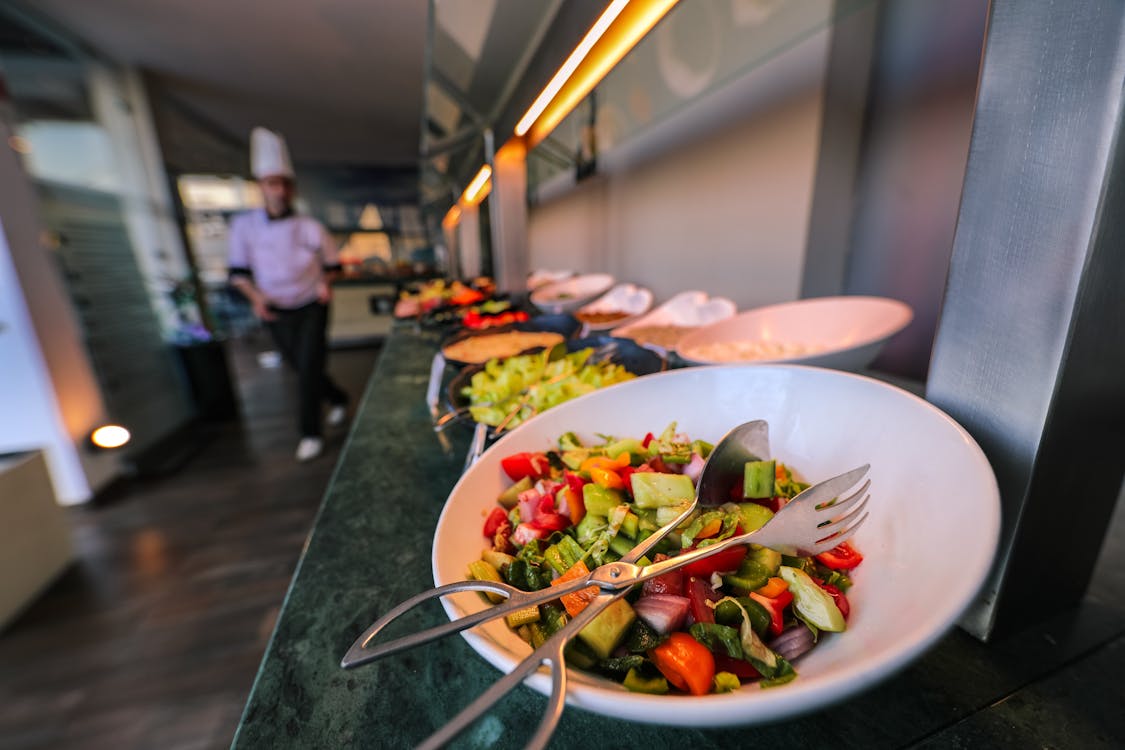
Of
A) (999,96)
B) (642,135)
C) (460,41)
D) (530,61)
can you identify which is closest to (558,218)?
(642,135)

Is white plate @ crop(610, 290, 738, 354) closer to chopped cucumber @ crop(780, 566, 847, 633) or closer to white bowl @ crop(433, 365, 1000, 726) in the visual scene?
white bowl @ crop(433, 365, 1000, 726)

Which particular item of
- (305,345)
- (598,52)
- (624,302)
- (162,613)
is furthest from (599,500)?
(305,345)

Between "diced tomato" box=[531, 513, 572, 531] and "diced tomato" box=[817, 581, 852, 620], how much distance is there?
229 mm

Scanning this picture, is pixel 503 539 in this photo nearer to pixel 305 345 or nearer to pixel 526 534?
pixel 526 534

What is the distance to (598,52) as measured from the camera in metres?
0.82

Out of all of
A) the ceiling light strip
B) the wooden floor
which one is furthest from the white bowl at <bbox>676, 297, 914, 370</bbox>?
the wooden floor

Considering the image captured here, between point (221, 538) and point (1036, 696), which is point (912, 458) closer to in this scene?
point (1036, 696)

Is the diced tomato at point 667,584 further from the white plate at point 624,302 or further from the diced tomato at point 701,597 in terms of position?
the white plate at point 624,302

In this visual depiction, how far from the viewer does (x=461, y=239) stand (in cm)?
591

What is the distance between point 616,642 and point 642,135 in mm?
2321

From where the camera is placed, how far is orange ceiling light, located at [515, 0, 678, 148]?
0.69 metres

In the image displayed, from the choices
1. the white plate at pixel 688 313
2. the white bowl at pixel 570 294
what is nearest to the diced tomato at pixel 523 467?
the white plate at pixel 688 313

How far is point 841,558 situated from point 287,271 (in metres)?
2.90

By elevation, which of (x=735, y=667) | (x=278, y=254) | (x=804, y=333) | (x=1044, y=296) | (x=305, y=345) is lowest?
(x=305, y=345)
